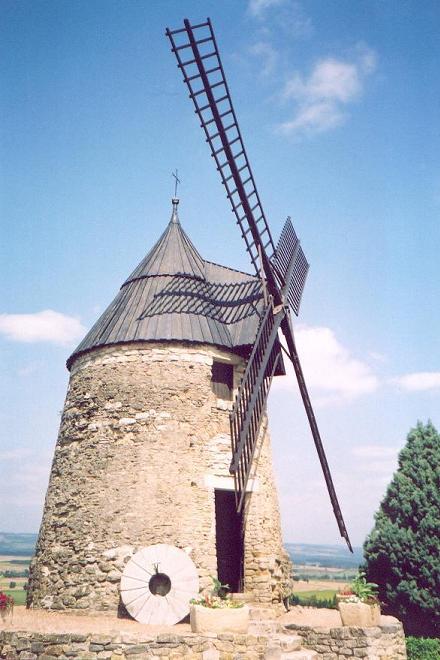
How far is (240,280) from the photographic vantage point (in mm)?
15172

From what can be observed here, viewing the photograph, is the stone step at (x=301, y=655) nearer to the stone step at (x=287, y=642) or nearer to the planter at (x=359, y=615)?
the stone step at (x=287, y=642)

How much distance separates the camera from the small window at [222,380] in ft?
41.9

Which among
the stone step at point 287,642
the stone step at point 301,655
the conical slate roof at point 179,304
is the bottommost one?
the stone step at point 301,655

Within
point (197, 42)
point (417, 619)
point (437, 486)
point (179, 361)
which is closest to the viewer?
point (197, 42)

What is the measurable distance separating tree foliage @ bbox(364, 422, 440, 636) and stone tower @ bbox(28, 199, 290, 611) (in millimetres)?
3168

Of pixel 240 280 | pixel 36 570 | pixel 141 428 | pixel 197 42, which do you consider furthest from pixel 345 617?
pixel 197 42

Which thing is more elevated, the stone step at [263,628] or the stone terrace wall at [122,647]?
the stone step at [263,628]

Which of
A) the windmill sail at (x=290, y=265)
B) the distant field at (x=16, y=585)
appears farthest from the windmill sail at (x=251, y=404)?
the distant field at (x=16, y=585)

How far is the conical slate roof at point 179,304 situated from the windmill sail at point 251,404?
1.35 feet

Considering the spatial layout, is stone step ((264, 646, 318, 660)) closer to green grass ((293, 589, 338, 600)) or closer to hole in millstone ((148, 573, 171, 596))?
hole in millstone ((148, 573, 171, 596))

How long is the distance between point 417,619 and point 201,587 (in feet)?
20.7

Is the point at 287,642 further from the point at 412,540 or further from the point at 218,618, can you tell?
the point at 412,540

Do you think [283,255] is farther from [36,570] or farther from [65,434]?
[36,570]

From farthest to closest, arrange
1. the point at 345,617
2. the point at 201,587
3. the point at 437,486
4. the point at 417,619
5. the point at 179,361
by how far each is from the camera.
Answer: the point at 437,486, the point at 417,619, the point at 179,361, the point at 201,587, the point at 345,617
